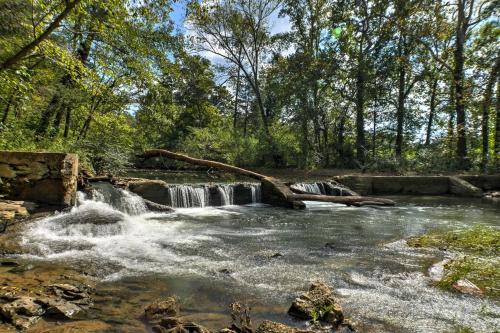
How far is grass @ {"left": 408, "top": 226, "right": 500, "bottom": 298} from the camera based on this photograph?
438cm

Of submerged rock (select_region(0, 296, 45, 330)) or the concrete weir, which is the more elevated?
the concrete weir

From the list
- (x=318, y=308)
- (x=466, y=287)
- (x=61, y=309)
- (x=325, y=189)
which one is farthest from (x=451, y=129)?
(x=61, y=309)

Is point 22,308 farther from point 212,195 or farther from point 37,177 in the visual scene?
point 212,195

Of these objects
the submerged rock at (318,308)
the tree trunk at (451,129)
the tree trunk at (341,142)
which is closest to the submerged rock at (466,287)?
the submerged rock at (318,308)

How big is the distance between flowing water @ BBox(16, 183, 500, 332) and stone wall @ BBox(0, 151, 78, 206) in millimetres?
608

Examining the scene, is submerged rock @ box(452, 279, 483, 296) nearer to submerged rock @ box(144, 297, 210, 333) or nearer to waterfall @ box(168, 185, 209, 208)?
submerged rock @ box(144, 297, 210, 333)

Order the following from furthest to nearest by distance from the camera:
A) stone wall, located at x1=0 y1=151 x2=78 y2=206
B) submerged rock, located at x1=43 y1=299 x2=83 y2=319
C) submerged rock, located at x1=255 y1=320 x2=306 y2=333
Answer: stone wall, located at x1=0 y1=151 x2=78 y2=206 → submerged rock, located at x1=43 y1=299 x2=83 y2=319 → submerged rock, located at x1=255 y1=320 x2=306 y2=333

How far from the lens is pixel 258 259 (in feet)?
19.0

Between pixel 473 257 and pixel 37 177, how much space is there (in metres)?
8.98

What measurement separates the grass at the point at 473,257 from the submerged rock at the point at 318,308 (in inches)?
69.7

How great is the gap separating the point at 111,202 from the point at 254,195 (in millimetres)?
6071

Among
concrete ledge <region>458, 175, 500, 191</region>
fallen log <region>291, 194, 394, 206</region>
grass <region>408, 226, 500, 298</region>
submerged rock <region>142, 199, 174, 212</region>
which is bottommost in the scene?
grass <region>408, 226, 500, 298</region>

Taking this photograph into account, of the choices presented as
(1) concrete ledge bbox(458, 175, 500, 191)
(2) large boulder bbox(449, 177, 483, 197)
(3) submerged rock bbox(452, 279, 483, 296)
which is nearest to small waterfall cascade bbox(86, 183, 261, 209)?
(3) submerged rock bbox(452, 279, 483, 296)

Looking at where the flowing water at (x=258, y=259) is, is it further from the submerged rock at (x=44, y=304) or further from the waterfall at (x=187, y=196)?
the waterfall at (x=187, y=196)
